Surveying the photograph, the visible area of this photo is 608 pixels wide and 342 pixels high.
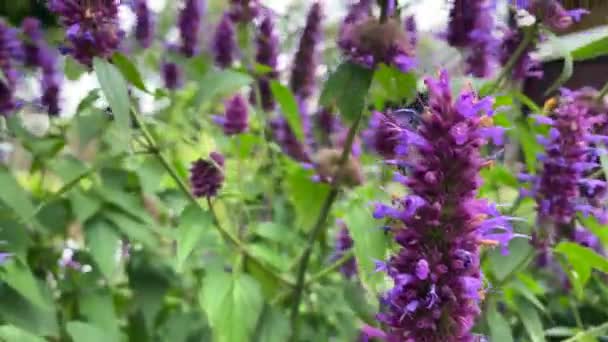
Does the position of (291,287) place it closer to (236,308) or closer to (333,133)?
(236,308)

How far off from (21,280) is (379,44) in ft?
2.64

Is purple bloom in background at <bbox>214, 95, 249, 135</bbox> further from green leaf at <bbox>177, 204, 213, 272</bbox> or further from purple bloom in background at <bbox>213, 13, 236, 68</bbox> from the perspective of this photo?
green leaf at <bbox>177, 204, 213, 272</bbox>

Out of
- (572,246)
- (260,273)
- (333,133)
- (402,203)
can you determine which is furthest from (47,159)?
(572,246)

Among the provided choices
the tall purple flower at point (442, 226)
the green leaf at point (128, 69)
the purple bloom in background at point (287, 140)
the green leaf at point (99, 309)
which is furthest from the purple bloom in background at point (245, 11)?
the tall purple flower at point (442, 226)

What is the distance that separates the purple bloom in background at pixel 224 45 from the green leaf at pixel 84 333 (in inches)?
42.5

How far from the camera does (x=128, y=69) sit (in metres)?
1.43

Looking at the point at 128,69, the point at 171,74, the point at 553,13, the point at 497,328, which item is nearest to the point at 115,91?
the point at 128,69

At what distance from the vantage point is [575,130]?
4.58ft

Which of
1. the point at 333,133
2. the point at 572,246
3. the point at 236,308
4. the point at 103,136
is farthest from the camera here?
the point at 333,133

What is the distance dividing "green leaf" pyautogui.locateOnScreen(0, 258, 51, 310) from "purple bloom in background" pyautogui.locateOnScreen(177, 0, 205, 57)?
0.95 meters

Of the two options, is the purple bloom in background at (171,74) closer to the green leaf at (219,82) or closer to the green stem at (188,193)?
the green stem at (188,193)

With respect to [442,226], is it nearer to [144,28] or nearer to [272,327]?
[272,327]

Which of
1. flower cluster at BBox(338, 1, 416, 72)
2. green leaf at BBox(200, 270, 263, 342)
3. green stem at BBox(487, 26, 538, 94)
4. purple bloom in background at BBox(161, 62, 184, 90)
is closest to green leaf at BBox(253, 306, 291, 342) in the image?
green leaf at BBox(200, 270, 263, 342)

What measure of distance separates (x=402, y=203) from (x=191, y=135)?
1.27 meters
